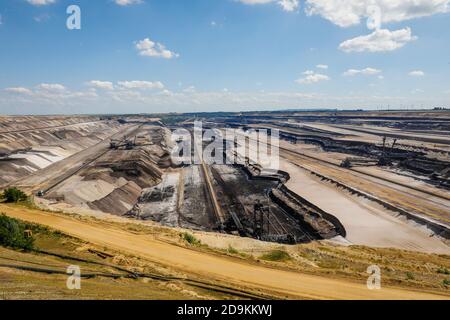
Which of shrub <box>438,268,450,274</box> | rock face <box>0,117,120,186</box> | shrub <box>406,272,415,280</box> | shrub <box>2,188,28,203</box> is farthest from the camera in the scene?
rock face <box>0,117,120,186</box>

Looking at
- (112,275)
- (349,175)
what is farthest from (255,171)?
(112,275)

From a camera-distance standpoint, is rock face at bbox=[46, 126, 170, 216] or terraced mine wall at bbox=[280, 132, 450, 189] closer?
rock face at bbox=[46, 126, 170, 216]

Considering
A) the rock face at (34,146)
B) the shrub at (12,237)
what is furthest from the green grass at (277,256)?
the rock face at (34,146)

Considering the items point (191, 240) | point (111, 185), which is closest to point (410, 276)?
point (191, 240)

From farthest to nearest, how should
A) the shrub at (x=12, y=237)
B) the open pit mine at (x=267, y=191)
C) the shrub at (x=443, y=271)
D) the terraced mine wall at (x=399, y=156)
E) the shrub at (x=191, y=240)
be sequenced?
the terraced mine wall at (x=399, y=156) → the open pit mine at (x=267, y=191) → the shrub at (x=191, y=240) → the shrub at (x=443, y=271) → the shrub at (x=12, y=237)

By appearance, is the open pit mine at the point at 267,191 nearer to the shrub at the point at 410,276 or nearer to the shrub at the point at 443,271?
the shrub at the point at 443,271

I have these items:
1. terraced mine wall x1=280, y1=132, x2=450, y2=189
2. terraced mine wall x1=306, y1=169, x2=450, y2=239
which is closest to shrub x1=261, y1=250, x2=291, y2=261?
terraced mine wall x1=306, y1=169, x2=450, y2=239

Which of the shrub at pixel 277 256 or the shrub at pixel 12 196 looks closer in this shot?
the shrub at pixel 277 256

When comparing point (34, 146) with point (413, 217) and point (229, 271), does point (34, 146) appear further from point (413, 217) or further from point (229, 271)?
point (413, 217)

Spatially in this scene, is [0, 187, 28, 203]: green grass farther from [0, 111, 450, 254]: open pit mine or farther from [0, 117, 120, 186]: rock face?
[0, 117, 120, 186]: rock face
